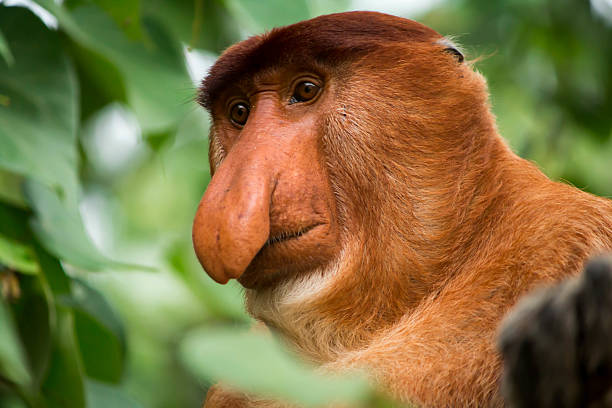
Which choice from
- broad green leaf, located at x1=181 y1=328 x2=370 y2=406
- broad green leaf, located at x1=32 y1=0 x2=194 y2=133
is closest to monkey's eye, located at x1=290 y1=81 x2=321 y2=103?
broad green leaf, located at x1=32 y1=0 x2=194 y2=133

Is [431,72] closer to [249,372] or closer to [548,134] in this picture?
[249,372]

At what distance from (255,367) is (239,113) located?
198cm

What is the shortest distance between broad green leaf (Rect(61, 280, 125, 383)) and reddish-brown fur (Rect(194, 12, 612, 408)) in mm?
387

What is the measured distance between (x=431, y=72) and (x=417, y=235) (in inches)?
21.6

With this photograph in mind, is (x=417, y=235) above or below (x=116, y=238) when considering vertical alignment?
above

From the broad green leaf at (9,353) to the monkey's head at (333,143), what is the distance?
1.70 feet

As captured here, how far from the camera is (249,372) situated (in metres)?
0.81

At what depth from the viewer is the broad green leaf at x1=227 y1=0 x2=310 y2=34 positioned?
93.0 inches

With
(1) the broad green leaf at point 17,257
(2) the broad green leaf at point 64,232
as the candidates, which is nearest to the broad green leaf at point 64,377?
(2) the broad green leaf at point 64,232

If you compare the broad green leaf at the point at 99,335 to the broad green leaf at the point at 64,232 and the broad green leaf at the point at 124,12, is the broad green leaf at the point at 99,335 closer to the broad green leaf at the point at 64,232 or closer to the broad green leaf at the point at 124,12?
the broad green leaf at the point at 64,232

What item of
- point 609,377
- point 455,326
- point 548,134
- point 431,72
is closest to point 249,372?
point 609,377

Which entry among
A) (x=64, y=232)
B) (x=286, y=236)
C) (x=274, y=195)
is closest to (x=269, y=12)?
(x=274, y=195)

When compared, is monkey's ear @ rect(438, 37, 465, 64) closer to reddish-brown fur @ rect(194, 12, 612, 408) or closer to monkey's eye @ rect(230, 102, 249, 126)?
reddish-brown fur @ rect(194, 12, 612, 408)

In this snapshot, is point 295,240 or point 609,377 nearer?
point 609,377
